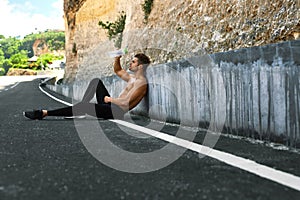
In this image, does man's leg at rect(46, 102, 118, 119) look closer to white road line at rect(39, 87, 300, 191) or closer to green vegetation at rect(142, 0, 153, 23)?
white road line at rect(39, 87, 300, 191)

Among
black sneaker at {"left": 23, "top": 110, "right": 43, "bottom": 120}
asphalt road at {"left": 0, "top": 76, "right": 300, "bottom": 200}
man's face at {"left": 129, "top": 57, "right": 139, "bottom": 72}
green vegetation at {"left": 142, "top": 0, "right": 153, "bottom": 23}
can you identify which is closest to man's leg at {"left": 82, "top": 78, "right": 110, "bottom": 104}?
man's face at {"left": 129, "top": 57, "right": 139, "bottom": 72}

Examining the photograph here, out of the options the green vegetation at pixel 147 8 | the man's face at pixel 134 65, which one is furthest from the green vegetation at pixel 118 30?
the man's face at pixel 134 65

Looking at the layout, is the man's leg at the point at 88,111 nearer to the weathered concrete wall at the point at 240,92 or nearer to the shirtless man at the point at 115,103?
the shirtless man at the point at 115,103

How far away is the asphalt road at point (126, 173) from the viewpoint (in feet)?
7.90

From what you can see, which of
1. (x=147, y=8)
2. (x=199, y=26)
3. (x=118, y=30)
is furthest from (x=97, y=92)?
(x=118, y=30)

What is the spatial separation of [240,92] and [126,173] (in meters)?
2.34

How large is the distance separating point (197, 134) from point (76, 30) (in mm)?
37822

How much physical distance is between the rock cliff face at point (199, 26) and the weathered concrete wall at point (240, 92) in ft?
11.0

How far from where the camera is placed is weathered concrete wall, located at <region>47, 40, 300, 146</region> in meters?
3.98

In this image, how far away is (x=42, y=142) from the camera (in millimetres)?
4648

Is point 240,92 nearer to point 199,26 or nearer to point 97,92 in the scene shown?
point 97,92

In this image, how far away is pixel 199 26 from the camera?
14.2 m

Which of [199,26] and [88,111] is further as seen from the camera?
[199,26]

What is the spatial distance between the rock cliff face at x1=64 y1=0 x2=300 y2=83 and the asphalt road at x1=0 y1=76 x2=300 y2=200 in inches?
208
